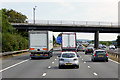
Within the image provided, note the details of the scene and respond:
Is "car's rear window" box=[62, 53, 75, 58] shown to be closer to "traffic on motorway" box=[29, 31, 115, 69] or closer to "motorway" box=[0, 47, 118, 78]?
"traffic on motorway" box=[29, 31, 115, 69]

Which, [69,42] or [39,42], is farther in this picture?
[69,42]

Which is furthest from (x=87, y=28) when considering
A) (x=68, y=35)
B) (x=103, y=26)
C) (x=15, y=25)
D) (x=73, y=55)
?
(x=73, y=55)

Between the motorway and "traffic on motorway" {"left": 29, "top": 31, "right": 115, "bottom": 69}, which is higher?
"traffic on motorway" {"left": 29, "top": 31, "right": 115, "bottom": 69}

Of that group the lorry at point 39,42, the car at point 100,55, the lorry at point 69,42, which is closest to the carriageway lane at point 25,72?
the car at point 100,55

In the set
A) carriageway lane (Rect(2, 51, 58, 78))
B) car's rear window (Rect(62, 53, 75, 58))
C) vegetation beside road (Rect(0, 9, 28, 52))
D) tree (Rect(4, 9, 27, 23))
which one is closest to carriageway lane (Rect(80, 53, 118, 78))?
car's rear window (Rect(62, 53, 75, 58))

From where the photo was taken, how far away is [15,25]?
7381 cm

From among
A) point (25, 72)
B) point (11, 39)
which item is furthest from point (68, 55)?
point (11, 39)

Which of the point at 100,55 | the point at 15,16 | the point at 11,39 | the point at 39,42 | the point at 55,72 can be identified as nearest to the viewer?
the point at 55,72

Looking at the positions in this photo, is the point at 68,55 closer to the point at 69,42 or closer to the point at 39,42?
the point at 39,42

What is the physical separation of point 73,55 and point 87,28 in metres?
51.4

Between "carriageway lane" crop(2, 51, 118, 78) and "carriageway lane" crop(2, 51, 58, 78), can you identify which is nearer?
"carriageway lane" crop(2, 51, 118, 78)

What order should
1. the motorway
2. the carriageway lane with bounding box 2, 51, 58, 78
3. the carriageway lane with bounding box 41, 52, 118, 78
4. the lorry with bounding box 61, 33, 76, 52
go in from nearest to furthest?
the carriageway lane with bounding box 41, 52, 118, 78, the motorway, the carriageway lane with bounding box 2, 51, 58, 78, the lorry with bounding box 61, 33, 76, 52

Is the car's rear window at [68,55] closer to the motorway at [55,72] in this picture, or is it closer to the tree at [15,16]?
the motorway at [55,72]

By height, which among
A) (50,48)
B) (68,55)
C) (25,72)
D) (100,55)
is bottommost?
(25,72)
